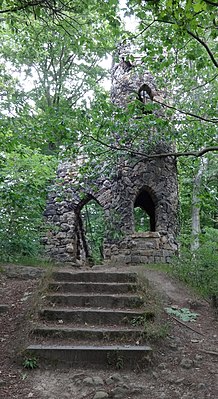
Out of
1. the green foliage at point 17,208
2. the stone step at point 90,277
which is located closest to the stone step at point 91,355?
the stone step at point 90,277

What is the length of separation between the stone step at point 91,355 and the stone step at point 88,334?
0.98 feet

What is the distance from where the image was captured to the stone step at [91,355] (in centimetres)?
322


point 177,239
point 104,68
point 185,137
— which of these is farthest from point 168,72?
point 104,68

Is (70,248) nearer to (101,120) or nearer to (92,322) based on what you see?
(101,120)

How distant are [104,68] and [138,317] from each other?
590 inches

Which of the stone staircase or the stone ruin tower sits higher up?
the stone ruin tower

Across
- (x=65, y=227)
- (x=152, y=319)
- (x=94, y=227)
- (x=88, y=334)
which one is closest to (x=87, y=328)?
(x=88, y=334)

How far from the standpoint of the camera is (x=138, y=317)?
3838 mm

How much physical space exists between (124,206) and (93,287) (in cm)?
507

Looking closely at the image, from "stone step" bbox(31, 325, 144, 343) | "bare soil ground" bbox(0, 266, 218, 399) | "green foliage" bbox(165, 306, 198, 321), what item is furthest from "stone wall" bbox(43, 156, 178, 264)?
"stone step" bbox(31, 325, 144, 343)

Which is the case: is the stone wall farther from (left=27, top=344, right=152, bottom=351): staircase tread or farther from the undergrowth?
(left=27, top=344, right=152, bottom=351): staircase tread

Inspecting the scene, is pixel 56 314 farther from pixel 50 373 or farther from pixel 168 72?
pixel 168 72

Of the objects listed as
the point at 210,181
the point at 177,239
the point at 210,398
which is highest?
the point at 210,181

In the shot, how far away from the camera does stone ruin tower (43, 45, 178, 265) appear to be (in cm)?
908
